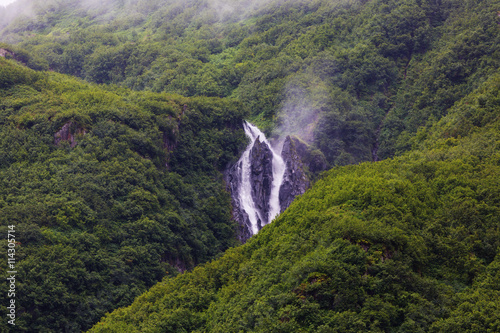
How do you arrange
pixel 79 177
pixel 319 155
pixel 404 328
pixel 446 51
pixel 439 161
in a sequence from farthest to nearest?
pixel 446 51 < pixel 319 155 < pixel 79 177 < pixel 439 161 < pixel 404 328

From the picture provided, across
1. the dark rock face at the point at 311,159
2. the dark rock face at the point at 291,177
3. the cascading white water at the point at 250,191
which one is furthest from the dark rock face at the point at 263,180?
the dark rock face at the point at 311,159

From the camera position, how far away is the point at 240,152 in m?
93.2

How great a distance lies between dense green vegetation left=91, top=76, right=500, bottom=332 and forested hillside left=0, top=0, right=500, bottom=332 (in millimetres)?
172

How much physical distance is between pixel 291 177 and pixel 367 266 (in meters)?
44.7

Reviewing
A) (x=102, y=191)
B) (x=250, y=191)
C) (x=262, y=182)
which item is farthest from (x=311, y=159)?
(x=102, y=191)

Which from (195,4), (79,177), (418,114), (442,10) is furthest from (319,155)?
(195,4)

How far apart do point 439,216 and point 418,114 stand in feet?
164

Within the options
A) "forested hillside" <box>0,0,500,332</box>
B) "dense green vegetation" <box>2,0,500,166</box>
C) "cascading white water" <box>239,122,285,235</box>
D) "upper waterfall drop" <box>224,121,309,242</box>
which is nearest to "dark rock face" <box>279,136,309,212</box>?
"upper waterfall drop" <box>224,121,309,242</box>

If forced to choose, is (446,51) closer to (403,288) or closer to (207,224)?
(207,224)

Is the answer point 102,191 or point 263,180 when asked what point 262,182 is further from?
point 102,191

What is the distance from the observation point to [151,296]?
5728 cm

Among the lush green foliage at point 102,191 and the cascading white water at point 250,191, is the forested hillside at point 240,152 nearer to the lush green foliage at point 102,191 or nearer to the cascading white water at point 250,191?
the lush green foliage at point 102,191

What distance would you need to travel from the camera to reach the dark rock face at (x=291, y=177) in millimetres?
88062

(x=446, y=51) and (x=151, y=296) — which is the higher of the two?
(x=446, y=51)
